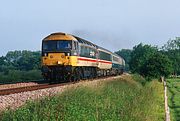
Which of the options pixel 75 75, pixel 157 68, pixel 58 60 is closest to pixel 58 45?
pixel 58 60

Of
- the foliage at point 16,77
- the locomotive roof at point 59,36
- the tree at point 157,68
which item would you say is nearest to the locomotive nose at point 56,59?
the locomotive roof at point 59,36

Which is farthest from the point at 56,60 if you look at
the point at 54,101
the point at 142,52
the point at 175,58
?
the point at 175,58

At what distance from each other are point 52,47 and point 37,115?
18.0m

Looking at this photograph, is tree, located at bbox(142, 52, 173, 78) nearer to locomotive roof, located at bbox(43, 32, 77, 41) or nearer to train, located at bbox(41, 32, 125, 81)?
train, located at bbox(41, 32, 125, 81)

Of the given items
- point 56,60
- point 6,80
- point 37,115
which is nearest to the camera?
point 37,115

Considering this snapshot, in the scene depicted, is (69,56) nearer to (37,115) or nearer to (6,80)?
(6,80)

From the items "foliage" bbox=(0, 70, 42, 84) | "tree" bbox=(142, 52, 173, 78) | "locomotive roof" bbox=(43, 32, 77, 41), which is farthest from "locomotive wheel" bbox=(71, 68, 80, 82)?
"tree" bbox=(142, 52, 173, 78)

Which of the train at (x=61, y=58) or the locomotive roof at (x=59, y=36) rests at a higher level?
the locomotive roof at (x=59, y=36)

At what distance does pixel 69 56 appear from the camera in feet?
90.0

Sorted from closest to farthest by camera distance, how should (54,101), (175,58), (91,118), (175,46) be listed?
1. (91,118)
2. (54,101)
3. (175,58)
4. (175,46)

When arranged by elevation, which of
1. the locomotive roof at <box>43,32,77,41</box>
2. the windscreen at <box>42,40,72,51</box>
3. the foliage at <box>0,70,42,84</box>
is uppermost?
the locomotive roof at <box>43,32,77,41</box>

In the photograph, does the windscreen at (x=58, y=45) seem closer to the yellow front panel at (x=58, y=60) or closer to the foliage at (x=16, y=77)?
the yellow front panel at (x=58, y=60)

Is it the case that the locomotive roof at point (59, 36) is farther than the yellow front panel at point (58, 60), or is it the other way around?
the locomotive roof at point (59, 36)

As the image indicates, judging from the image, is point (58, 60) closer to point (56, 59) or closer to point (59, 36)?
point (56, 59)
